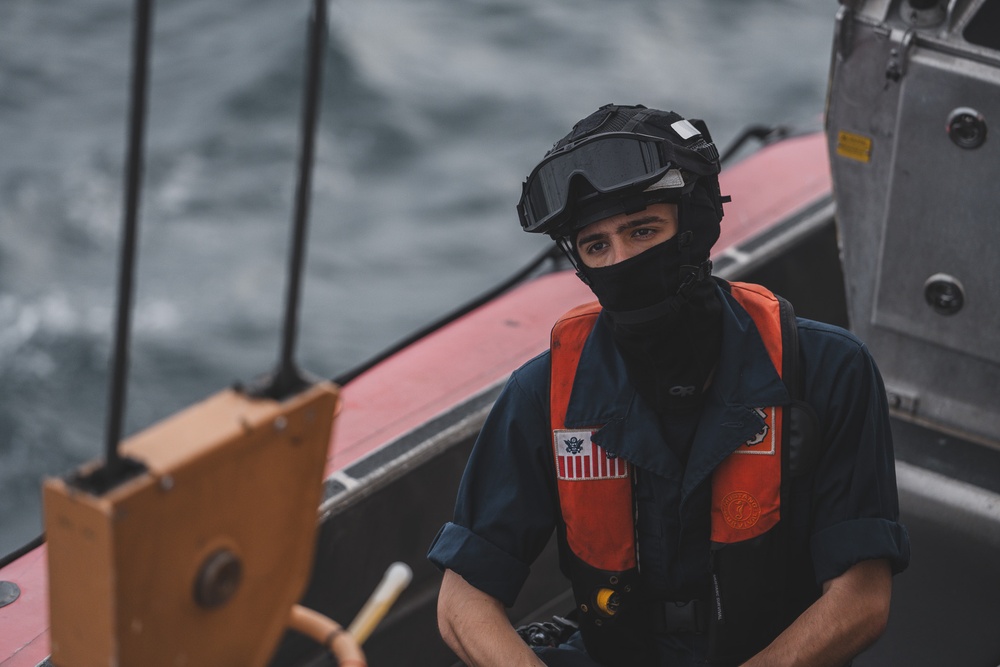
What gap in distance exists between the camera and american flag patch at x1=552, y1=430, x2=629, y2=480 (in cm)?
211

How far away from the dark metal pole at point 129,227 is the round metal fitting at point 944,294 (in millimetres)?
1967

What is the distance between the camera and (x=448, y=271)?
28.4ft

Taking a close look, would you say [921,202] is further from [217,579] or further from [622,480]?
[217,579]

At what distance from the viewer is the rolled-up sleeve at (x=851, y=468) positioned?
6.59 ft

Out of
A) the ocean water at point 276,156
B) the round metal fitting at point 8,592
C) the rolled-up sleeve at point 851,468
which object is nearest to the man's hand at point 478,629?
the rolled-up sleeve at point 851,468

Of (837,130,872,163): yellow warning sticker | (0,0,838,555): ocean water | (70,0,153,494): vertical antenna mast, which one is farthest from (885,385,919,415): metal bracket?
(0,0,838,555): ocean water

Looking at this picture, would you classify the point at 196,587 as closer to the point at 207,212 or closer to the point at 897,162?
the point at 897,162

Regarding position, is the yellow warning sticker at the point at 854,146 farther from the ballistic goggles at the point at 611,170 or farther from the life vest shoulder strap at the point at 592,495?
the life vest shoulder strap at the point at 592,495

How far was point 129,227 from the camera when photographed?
1172 mm

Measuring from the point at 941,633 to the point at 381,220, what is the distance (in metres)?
6.73

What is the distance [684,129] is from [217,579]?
1.09 meters

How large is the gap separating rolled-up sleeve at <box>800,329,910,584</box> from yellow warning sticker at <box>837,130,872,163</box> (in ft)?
2.63

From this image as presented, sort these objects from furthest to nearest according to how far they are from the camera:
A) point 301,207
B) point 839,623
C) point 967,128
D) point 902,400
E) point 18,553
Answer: point 902,400 < point 18,553 < point 967,128 < point 839,623 < point 301,207

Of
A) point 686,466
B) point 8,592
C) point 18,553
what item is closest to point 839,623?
point 686,466
